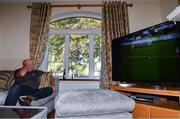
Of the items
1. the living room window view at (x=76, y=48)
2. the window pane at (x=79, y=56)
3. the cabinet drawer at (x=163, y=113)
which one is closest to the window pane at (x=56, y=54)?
the living room window view at (x=76, y=48)

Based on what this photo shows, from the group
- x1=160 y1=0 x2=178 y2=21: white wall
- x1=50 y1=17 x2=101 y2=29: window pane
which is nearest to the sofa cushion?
x1=160 y1=0 x2=178 y2=21: white wall

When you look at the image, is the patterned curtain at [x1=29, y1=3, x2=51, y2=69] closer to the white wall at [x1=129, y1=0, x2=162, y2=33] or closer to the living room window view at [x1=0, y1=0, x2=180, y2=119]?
the living room window view at [x1=0, y1=0, x2=180, y2=119]

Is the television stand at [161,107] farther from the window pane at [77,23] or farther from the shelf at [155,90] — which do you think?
the window pane at [77,23]

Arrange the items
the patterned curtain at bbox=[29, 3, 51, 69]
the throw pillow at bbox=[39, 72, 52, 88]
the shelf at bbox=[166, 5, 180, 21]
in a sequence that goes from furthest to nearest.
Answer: the patterned curtain at bbox=[29, 3, 51, 69], the throw pillow at bbox=[39, 72, 52, 88], the shelf at bbox=[166, 5, 180, 21]

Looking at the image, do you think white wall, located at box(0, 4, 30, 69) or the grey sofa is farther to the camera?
white wall, located at box(0, 4, 30, 69)

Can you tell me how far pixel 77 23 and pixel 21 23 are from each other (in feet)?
3.99

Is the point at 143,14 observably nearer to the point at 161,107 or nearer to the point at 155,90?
the point at 155,90

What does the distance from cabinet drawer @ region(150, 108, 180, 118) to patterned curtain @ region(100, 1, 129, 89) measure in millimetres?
1637

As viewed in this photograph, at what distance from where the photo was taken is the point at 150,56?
2.58 meters

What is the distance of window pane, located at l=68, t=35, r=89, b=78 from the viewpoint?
13.6 feet

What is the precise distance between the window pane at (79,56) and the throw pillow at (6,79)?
120 cm

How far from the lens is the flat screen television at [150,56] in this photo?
7.39ft

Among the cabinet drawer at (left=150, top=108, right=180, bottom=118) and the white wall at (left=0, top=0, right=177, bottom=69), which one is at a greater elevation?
the white wall at (left=0, top=0, right=177, bottom=69)

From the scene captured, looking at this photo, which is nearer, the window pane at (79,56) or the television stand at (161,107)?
the television stand at (161,107)
